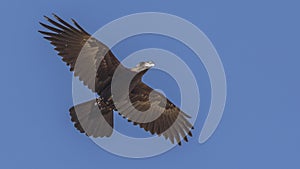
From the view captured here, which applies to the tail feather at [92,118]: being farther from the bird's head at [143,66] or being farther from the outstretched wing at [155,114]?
the bird's head at [143,66]

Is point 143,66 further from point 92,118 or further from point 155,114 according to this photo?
point 92,118

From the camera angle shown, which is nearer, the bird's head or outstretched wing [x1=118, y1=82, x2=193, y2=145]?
the bird's head

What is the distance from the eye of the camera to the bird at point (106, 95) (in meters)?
19.5

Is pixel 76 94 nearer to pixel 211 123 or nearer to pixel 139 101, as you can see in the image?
pixel 139 101

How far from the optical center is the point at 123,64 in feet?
64.6

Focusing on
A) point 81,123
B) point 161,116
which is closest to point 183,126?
point 161,116

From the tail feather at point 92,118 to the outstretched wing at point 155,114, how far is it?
27 centimetres

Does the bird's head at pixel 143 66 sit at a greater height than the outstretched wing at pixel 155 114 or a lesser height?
greater

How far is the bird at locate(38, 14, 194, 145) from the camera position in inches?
769

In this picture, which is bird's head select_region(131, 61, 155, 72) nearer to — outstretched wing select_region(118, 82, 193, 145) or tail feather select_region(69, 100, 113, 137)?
outstretched wing select_region(118, 82, 193, 145)

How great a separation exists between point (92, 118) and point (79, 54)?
3.83 feet

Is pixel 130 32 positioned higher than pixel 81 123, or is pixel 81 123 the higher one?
pixel 130 32

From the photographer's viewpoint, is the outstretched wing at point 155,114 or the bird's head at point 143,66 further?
the outstretched wing at point 155,114

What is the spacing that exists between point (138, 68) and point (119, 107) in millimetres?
842
